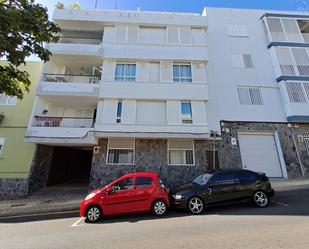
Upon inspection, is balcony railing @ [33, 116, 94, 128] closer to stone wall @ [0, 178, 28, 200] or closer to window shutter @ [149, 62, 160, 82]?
stone wall @ [0, 178, 28, 200]

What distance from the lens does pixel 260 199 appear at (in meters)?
6.98

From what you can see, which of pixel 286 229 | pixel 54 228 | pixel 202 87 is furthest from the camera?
pixel 202 87

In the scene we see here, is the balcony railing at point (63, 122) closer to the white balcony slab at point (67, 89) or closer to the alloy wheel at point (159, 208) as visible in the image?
the white balcony slab at point (67, 89)

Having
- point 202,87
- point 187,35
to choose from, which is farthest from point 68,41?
point 202,87

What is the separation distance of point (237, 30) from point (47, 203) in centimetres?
1964

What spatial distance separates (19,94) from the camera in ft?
19.4

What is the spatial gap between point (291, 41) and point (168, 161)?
15273 mm

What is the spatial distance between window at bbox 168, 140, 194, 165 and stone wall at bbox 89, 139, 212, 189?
0.95 feet

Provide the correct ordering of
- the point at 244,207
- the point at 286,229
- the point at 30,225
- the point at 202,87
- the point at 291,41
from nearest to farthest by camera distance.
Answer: the point at 286,229 → the point at 30,225 → the point at 244,207 → the point at 202,87 → the point at 291,41

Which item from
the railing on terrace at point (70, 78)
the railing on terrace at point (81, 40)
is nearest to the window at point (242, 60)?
the railing on terrace at point (70, 78)

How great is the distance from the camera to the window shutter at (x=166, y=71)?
1302 cm

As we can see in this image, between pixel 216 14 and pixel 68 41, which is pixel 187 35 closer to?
pixel 216 14

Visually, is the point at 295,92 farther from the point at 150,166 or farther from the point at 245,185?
the point at 150,166

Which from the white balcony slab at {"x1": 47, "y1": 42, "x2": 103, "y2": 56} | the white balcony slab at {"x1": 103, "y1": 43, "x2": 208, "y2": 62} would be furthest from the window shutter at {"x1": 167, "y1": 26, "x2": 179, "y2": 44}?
the white balcony slab at {"x1": 47, "y1": 42, "x2": 103, "y2": 56}
